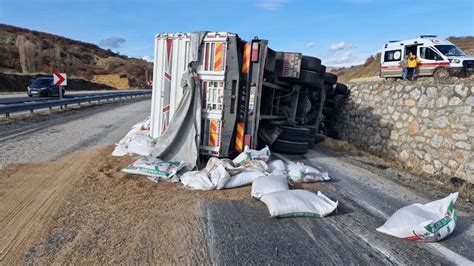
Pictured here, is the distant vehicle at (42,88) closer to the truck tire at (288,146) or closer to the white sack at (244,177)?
the truck tire at (288,146)

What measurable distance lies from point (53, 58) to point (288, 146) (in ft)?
188

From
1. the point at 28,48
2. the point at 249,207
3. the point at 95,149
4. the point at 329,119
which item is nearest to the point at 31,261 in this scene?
the point at 249,207

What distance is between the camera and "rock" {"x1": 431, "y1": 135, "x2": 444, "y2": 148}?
316 inches

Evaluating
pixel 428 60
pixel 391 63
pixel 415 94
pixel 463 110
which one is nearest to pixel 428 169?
pixel 463 110

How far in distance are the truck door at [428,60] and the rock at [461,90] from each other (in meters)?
10.5

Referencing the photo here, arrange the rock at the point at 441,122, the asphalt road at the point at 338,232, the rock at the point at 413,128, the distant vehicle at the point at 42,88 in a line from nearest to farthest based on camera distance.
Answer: the asphalt road at the point at 338,232 < the rock at the point at 441,122 < the rock at the point at 413,128 < the distant vehicle at the point at 42,88

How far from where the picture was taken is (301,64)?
23.7 ft

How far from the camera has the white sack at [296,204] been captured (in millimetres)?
3650

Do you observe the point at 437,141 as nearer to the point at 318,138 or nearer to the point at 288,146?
the point at 318,138

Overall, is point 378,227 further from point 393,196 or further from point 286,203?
point 393,196

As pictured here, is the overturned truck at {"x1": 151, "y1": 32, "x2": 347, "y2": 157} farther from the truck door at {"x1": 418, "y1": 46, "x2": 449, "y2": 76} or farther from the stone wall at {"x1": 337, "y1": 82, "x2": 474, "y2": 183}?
the truck door at {"x1": 418, "y1": 46, "x2": 449, "y2": 76}

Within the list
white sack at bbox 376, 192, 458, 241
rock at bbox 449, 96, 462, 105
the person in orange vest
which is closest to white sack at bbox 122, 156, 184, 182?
white sack at bbox 376, 192, 458, 241

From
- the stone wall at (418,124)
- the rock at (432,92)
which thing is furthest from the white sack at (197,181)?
the rock at (432,92)

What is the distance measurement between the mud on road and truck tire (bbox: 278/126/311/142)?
6.81ft
